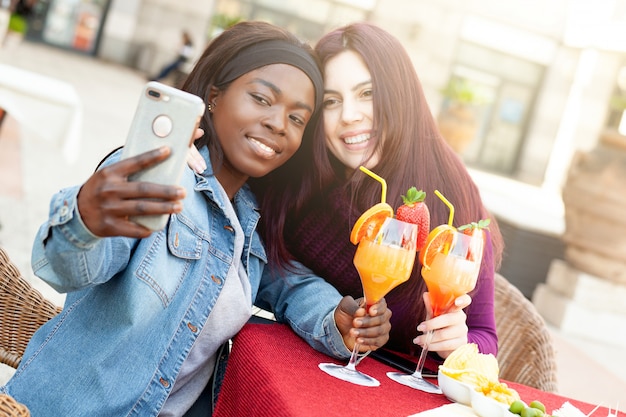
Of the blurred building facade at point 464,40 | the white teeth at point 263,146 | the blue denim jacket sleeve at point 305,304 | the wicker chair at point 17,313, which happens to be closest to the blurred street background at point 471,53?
the blurred building facade at point 464,40

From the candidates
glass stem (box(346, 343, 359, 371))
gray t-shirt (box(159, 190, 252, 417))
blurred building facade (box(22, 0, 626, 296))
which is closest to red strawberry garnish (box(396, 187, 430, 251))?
glass stem (box(346, 343, 359, 371))

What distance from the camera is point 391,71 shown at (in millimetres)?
2234

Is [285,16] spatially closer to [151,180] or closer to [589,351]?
[589,351]

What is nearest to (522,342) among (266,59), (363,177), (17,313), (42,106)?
(363,177)

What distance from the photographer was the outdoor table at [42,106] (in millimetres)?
5211

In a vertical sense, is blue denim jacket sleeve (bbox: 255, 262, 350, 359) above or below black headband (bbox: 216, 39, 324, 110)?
below

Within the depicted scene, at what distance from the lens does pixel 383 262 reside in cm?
168

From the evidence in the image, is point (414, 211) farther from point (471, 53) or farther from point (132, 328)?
point (471, 53)

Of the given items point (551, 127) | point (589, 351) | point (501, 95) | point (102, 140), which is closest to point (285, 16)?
point (501, 95)

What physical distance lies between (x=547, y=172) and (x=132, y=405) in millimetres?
21445

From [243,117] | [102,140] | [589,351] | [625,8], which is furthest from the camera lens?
[625,8]

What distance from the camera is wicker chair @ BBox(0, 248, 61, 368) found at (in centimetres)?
221

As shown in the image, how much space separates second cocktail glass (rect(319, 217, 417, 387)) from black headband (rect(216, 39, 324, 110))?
55 cm

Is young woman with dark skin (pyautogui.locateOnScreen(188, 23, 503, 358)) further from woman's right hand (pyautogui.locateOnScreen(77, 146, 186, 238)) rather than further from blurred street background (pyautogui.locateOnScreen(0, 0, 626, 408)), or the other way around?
blurred street background (pyautogui.locateOnScreen(0, 0, 626, 408))
